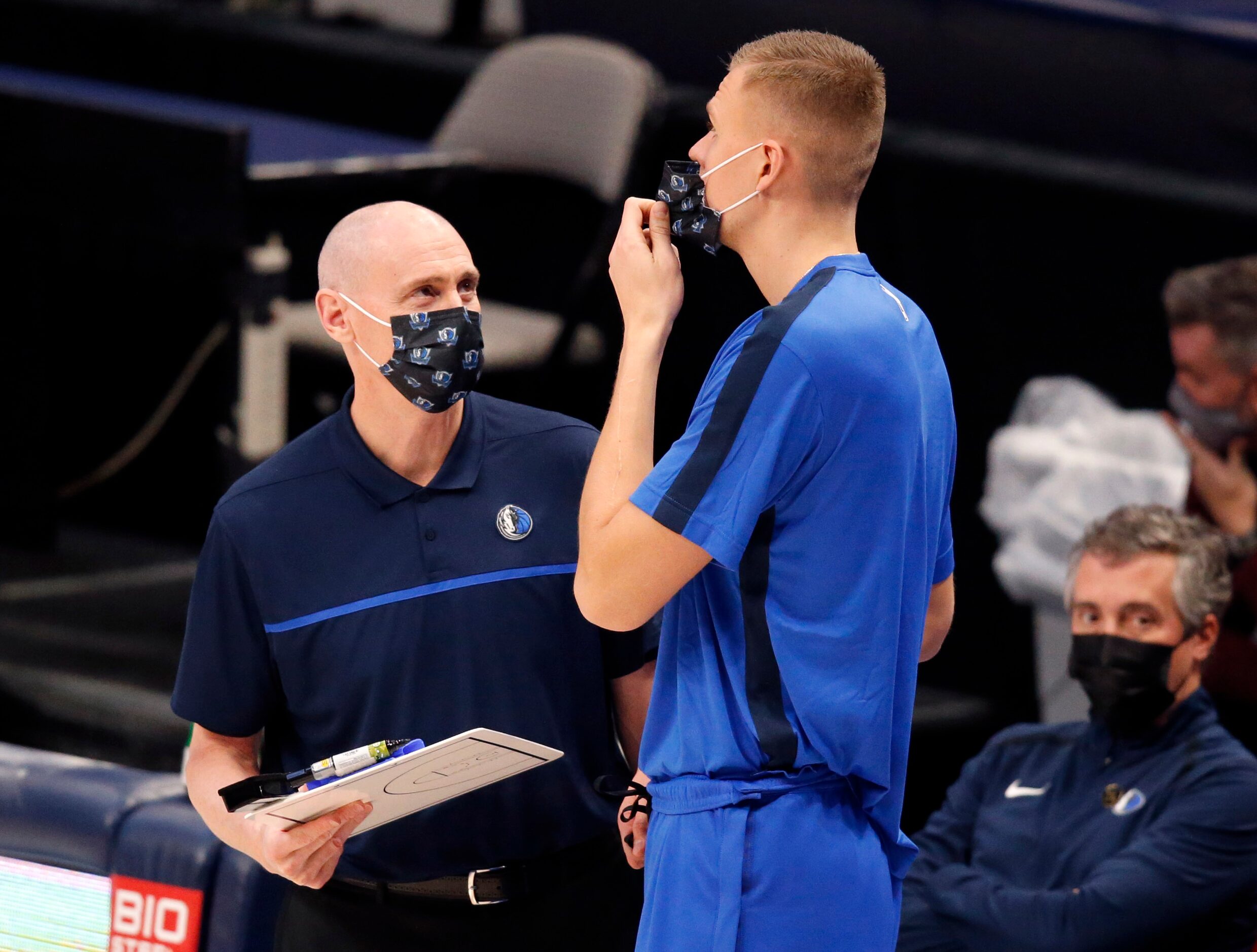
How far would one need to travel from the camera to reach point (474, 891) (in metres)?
1.96

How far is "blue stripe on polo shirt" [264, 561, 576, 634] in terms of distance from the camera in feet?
6.37

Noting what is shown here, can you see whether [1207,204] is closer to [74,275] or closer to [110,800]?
[110,800]

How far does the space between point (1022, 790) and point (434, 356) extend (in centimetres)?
123

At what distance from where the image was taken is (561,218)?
4.38 m

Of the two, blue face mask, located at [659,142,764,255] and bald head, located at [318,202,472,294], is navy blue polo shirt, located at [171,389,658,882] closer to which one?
bald head, located at [318,202,472,294]

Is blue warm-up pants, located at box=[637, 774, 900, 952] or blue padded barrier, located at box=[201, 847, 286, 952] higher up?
blue warm-up pants, located at box=[637, 774, 900, 952]

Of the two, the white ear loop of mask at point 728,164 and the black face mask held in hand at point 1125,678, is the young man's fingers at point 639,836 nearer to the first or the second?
the white ear loop of mask at point 728,164

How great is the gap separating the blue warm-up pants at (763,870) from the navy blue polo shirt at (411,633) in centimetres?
34

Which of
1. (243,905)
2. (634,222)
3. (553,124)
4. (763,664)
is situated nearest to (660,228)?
(634,222)

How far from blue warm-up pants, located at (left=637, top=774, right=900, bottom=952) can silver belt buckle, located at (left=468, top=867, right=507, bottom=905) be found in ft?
1.13

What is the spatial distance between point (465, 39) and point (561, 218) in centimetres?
86

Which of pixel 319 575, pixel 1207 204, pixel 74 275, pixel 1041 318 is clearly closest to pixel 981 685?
pixel 1041 318

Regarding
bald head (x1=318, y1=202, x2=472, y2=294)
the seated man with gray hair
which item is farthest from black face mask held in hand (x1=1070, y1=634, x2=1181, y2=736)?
bald head (x1=318, y1=202, x2=472, y2=294)

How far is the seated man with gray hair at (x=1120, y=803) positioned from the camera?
8.15 feet
